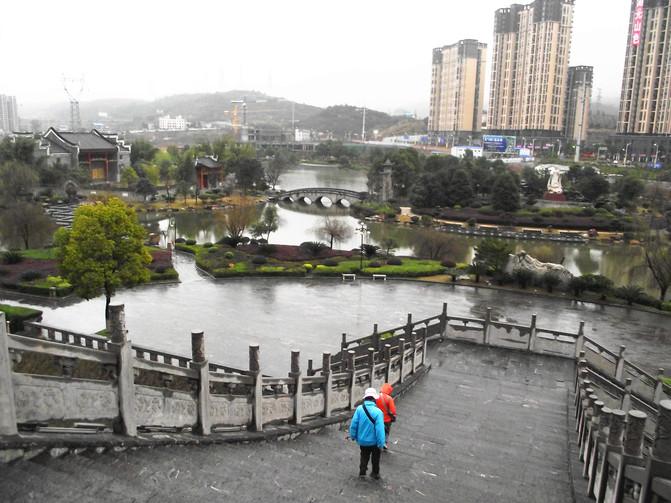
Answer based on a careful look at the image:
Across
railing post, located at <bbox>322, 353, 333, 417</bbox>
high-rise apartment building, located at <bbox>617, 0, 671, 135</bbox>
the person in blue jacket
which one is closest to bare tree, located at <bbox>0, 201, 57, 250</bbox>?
railing post, located at <bbox>322, 353, 333, 417</bbox>

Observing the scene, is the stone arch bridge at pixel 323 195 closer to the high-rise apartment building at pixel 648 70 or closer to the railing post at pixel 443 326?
the railing post at pixel 443 326

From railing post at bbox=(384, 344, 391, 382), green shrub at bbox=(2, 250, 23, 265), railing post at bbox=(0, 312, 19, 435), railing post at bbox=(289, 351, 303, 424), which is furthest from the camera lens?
green shrub at bbox=(2, 250, 23, 265)

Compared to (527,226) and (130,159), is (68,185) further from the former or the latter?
(527,226)

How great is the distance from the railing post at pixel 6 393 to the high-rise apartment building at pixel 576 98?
378 feet

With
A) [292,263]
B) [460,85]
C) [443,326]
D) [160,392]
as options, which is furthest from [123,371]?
[460,85]

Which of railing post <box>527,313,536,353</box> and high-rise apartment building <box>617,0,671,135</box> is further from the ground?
high-rise apartment building <box>617,0,671,135</box>

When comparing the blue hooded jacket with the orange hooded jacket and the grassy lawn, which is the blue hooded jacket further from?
the grassy lawn

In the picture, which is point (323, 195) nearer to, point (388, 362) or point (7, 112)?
point (388, 362)

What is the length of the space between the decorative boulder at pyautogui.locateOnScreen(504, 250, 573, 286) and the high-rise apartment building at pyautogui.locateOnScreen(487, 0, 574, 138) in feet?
277

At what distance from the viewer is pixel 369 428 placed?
23.8 feet

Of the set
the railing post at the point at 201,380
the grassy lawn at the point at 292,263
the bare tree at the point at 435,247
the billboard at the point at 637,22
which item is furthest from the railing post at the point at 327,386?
the billboard at the point at 637,22

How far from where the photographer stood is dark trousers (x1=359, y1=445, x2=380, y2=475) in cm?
735

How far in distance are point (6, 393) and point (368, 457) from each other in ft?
13.9

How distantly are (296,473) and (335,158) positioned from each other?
116539 mm
